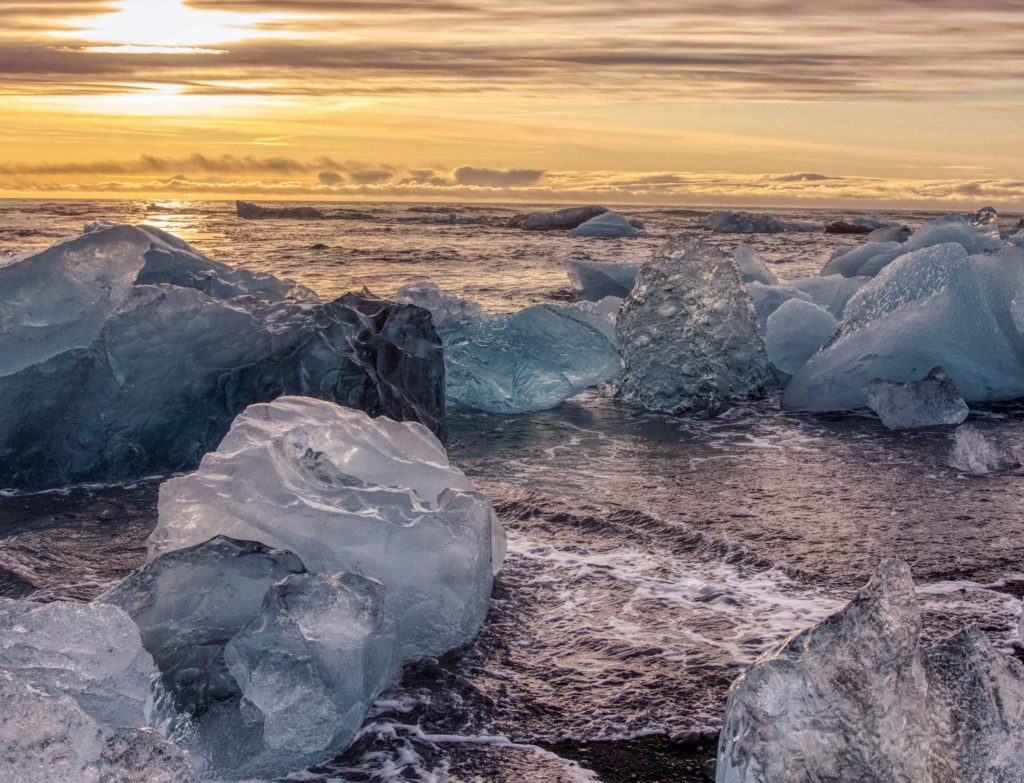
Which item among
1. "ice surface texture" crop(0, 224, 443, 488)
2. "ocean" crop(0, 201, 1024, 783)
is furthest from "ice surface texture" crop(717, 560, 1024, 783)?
"ice surface texture" crop(0, 224, 443, 488)

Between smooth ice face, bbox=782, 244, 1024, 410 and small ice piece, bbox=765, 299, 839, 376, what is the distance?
0.38m

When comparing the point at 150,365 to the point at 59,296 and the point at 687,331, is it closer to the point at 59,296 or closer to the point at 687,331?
the point at 59,296

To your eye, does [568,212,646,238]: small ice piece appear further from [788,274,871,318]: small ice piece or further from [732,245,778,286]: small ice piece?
[788,274,871,318]: small ice piece

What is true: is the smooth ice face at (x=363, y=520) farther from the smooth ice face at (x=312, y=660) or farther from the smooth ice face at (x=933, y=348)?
the smooth ice face at (x=933, y=348)

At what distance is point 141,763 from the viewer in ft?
5.39

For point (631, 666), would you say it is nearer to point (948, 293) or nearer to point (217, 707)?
point (217, 707)

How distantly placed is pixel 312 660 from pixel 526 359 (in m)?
3.46

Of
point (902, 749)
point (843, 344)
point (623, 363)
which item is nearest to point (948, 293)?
point (843, 344)

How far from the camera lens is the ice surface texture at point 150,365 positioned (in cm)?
396

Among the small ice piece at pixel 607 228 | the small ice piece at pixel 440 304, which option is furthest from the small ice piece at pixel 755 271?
the small ice piece at pixel 607 228

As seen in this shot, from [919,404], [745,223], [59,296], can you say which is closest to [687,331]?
[919,404]

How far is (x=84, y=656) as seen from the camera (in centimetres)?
197

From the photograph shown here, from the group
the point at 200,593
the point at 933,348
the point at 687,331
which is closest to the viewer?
the point at 200,593

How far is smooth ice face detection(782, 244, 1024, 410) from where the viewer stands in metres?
5.06
